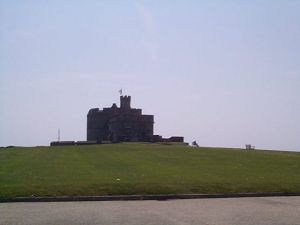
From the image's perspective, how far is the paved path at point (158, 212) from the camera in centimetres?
1293

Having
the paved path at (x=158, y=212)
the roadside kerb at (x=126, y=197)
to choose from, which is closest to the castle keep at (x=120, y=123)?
the roadside kerb at (x=126, y=197)

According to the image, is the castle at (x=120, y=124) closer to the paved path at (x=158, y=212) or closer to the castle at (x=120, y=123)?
the castle at (x=120, y=123)

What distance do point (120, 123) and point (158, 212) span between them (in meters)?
74.6

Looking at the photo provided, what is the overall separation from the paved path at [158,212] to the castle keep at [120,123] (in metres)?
67.9

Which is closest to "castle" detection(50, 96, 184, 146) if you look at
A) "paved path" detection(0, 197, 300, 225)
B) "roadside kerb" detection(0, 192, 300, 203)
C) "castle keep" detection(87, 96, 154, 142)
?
"castle keep" detection(87, 96, 154, 142)

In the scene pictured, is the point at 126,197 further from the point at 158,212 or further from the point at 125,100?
the point at 125,100

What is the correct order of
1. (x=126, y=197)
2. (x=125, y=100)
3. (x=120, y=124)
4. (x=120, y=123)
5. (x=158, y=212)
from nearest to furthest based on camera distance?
(x=158, y=212)
(x=126, y=197)
(x=120, y=124)
(x=120, y=123)
(x=125, y=100)

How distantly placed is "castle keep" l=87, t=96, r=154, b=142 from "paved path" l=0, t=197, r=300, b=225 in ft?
223

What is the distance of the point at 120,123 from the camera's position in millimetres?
88812

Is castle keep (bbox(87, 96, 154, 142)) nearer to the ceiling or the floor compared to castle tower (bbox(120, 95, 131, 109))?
nearer to the floor

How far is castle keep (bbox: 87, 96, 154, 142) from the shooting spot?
88.9 metres

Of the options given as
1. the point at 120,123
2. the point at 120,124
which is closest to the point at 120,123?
the point at 120,123

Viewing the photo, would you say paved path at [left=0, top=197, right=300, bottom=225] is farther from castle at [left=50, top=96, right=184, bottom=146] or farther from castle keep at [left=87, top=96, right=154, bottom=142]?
castle keep at [left=87, top=96, right=154, bottom=142]

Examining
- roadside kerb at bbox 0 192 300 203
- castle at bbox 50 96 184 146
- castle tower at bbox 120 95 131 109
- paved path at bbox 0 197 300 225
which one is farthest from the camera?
castle tower at bbox 120 95 131 109
